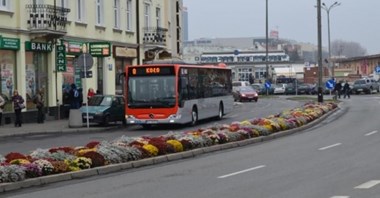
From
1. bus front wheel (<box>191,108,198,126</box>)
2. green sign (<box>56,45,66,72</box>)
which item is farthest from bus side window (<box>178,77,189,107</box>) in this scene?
green sign (<box>56,45,66,72</box>)

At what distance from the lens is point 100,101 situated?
1363 inches

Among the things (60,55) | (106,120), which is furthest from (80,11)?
A: (106,120)

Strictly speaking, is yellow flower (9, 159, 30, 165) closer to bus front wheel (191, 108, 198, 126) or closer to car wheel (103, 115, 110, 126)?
bus front wheel (191, 108, 198, 126)

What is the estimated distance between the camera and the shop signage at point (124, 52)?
44.7 metres

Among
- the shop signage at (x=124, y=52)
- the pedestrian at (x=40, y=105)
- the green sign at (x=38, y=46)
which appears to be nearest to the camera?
the pedestrian at (x=40, y=105)

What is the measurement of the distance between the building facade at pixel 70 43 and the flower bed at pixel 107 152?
11.8 metres

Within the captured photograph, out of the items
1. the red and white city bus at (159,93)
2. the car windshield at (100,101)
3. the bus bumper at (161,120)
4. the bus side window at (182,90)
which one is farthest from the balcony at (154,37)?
the bus bumper at (161,120)

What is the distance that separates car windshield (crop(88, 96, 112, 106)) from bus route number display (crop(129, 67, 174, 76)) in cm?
318

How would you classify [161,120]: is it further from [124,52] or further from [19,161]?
[19,161]

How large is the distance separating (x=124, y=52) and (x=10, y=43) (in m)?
13.1

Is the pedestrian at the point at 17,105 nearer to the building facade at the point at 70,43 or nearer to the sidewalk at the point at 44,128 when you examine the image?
the sidewalk at the point at 44,128

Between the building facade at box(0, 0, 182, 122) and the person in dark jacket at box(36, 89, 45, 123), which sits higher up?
the building facade at box(0, 0, 182, 122)

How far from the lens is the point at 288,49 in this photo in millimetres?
188750

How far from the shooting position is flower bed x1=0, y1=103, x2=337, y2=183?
14.3 metres
